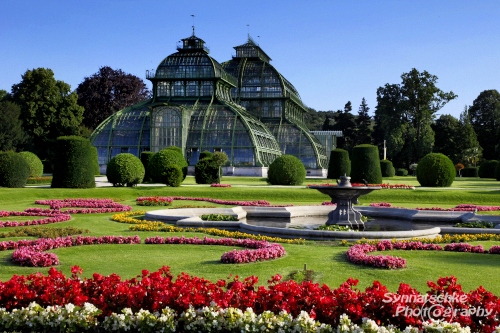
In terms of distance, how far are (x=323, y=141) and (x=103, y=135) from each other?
3202cm

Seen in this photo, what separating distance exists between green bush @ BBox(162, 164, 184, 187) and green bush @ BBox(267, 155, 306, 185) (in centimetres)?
737

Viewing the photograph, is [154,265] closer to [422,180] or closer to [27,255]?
[27,255]

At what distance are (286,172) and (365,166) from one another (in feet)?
21.3

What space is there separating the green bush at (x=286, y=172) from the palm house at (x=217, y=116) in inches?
791

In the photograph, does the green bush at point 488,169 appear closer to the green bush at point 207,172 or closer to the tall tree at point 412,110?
the tall tree at point 412,110

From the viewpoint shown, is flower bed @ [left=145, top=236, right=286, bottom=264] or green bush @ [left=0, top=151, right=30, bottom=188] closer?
flower bed @ [left=145, top=236, right=286, bottom=264]

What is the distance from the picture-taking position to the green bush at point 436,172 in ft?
128

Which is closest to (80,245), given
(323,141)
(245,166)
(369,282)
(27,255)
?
(27,255)

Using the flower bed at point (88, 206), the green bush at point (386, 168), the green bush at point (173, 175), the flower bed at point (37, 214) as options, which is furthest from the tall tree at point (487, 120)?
the flower bed at point (37, 214)

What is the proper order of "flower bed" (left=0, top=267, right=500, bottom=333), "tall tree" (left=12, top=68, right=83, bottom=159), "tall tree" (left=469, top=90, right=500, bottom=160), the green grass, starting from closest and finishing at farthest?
"flower bed" (left=0, top=267, right=500, bottom=333)
the green grass
"tall tree" (left=12, top=68, right=83, bottom=159)
"tall tree" (left=469, top=90, right=500, bottom=160)

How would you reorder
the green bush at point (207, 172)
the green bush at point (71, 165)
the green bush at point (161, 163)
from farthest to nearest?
the green bush at point (207, 172) < the green bush at point (161, 163) < the green bush at point (71, 165)

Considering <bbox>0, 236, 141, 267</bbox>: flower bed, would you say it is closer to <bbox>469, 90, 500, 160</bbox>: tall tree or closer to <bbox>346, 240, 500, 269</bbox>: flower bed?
<bbox>346, 240, 500, 269</bbox>: flower bed

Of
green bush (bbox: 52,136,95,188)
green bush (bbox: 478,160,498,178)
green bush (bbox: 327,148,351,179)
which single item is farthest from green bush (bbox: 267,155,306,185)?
green bush (bbox: 478,160,498,178)

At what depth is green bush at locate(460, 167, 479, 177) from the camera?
233 ft
